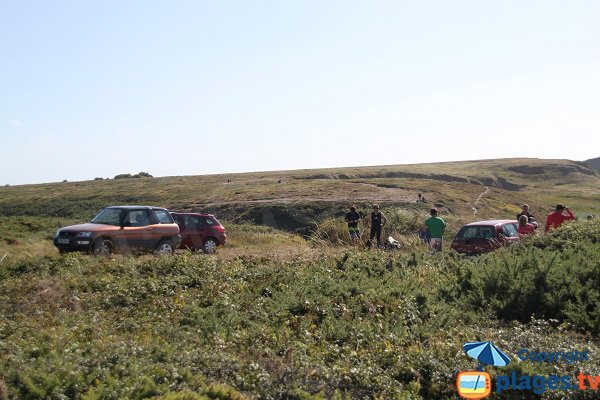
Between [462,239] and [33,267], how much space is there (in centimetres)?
1181

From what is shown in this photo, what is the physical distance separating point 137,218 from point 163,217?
0.94m

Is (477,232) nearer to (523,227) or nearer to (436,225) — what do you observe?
(523,227)

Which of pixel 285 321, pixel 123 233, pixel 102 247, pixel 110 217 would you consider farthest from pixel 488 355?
pixel 110 217

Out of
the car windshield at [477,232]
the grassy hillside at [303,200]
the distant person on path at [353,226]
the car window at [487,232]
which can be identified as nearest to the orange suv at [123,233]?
the distant person on path at [353,226]

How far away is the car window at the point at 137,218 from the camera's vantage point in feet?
52.1

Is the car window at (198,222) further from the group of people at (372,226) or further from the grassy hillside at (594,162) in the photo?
the grassy hillside at (594,162)

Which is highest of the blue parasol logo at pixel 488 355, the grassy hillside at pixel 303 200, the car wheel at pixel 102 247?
the car wheel at pixel 102 247

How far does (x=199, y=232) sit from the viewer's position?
19047 millimetres

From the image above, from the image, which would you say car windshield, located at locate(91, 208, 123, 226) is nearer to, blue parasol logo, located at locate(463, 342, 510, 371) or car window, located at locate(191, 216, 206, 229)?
car window, located at locate(191, 216, 206, 229)

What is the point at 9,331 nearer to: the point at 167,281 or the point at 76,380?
the point at 76,380

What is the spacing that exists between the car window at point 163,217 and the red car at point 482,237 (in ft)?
27.4

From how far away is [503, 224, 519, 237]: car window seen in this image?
A: 18.4 m

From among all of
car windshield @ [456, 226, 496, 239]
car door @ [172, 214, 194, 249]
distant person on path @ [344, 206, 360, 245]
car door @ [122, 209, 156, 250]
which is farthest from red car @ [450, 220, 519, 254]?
car door @ [122, 209, 156, 250]

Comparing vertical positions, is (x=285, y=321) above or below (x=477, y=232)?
below
